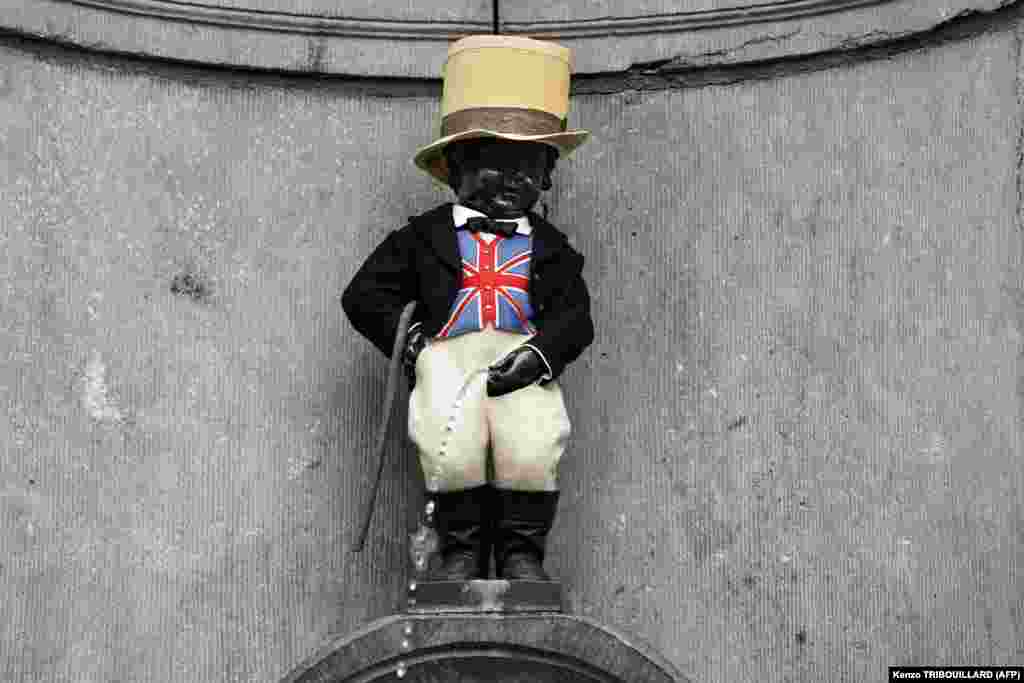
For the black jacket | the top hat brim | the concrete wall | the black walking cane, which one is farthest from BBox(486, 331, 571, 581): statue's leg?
the top hat brim

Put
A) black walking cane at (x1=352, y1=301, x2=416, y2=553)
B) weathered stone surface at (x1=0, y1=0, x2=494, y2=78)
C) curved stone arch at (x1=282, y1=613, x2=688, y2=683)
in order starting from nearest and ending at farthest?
curved stone arch at (x1=282, y1=613, x2=688, y2=683) → black walking cane at (x1=352, y1=301, x2=416, y2=553) → weathered stone surface at (x1=0, y1=0, x2=494, y2=78)

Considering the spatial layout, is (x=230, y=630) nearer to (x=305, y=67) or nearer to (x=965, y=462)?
(x=305, y=67)

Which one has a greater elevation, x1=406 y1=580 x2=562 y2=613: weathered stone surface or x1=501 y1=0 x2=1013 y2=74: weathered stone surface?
x1=501 y1=0 x2=1013 y2=74: weathered stone surface

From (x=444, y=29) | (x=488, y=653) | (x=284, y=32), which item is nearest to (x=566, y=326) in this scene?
(x=488, y=653)

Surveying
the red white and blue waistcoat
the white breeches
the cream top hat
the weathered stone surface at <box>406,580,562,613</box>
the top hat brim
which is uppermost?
the cream top hat

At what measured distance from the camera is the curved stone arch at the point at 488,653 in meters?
4.15

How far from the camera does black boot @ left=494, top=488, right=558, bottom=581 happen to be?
4355 mm

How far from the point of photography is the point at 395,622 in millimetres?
4172

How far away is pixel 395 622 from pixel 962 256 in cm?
156

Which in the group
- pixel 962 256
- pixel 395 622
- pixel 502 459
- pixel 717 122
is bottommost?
pixel 395 622

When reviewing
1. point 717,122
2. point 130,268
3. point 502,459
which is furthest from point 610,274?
point 130,268

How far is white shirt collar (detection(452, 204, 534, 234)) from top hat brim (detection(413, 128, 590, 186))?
0.13 meters

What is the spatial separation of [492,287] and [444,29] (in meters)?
0.85

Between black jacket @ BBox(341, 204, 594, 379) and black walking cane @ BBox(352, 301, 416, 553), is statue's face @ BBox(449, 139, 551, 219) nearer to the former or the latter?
black jacket @ BBox(341, 204, 594, 379)
